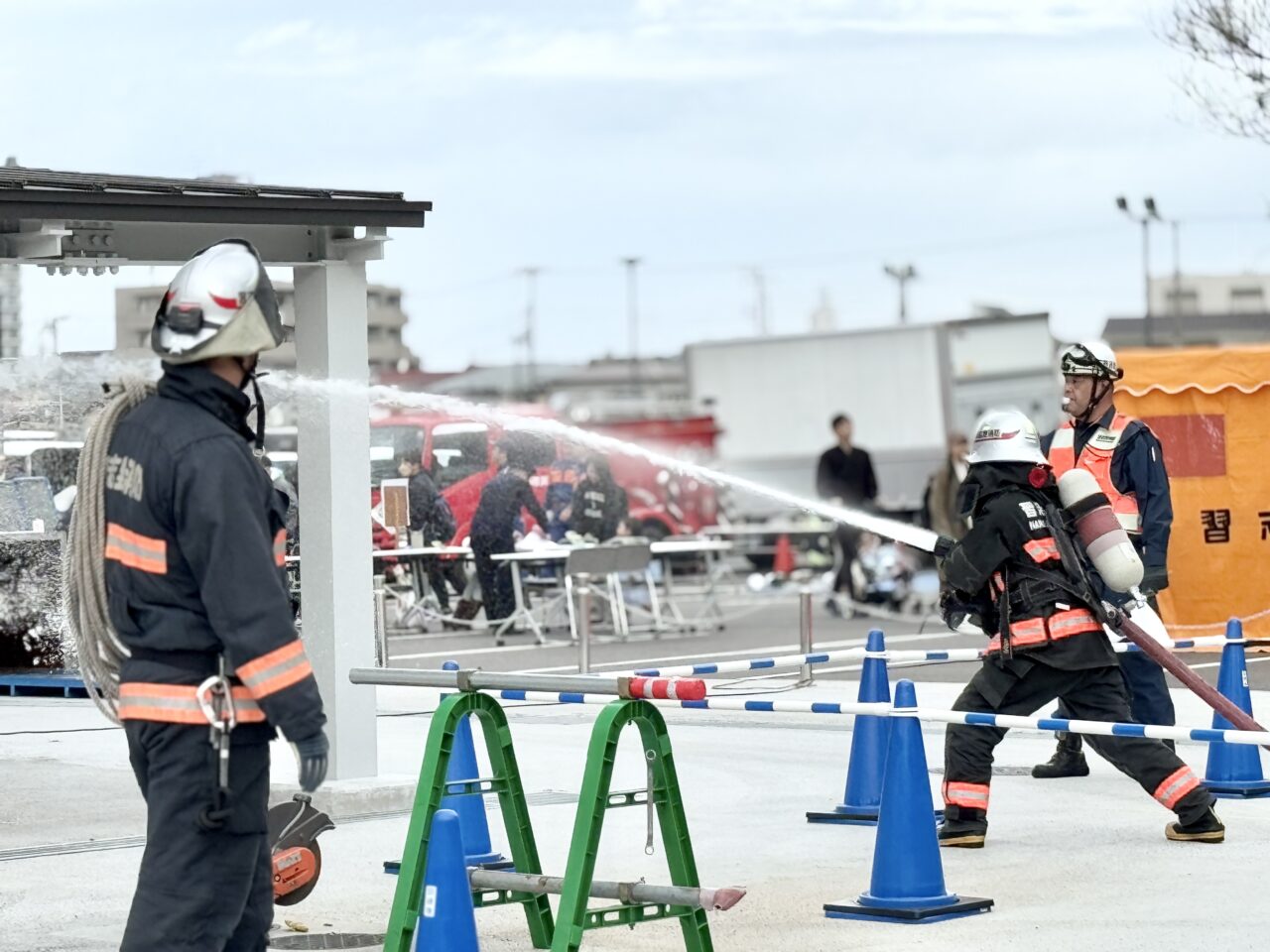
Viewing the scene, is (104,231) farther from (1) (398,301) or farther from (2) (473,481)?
(1) (398,301)

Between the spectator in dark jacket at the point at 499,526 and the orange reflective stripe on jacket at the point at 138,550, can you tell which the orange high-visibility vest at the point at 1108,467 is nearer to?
the orange reflective stripe on jacket at the point at 138,550

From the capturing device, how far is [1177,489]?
17.7 m

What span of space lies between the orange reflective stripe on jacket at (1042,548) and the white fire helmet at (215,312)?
4165mm

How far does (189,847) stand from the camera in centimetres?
499

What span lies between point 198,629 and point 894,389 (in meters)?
32.3

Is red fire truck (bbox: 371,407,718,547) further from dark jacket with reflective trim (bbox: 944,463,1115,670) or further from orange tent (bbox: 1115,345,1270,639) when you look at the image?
orange tent (bbox: 1115,345,1270,639)

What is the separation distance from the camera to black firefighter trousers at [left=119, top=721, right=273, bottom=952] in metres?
4.98

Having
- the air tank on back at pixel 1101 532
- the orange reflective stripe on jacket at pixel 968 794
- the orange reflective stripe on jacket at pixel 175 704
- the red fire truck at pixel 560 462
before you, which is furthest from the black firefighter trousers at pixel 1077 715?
the red fire truck at pixel 560 462

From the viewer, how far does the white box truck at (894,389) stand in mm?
36156

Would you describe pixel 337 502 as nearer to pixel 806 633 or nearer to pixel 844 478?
pixel 806 633

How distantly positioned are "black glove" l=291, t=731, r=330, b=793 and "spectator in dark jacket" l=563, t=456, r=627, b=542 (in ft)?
56.3

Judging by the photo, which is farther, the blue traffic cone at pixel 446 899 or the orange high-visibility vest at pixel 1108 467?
the orange high-visibility vest at pixel 1108 467

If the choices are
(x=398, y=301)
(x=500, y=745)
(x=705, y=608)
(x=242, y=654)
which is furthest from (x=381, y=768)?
(x=398, y=301)

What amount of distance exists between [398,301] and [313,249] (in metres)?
36.5
